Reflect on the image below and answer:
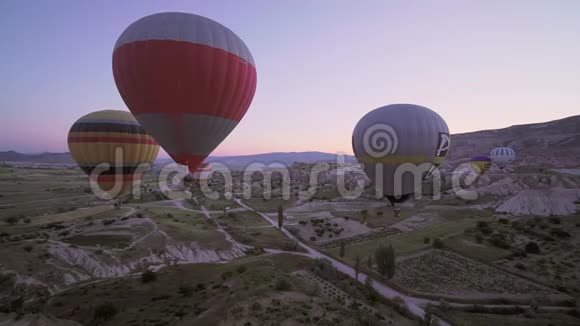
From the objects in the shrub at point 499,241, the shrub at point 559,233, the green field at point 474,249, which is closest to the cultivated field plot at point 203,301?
the green field at point 474,249

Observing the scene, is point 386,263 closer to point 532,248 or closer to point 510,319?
point 510,319

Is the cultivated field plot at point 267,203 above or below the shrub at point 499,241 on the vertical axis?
below

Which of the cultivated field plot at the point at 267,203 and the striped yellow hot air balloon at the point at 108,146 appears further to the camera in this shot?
A: the cultivated field plot at the point at 267,203

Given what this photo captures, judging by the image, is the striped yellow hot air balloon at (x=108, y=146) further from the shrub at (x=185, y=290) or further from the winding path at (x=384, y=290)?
the winding path at (x=384, y=290)

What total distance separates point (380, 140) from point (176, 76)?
16.7 meters

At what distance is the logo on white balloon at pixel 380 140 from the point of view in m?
24.1

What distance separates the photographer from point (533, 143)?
144 m

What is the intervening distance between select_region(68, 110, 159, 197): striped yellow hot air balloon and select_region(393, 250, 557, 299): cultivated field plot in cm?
2769

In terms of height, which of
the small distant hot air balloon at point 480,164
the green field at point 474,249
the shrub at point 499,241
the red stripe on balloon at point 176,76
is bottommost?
the green field at point 474,249

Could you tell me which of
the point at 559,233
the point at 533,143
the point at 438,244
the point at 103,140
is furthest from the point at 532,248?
the point at 533,143

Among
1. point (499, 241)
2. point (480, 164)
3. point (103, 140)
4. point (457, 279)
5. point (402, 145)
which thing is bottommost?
point (457, 279)

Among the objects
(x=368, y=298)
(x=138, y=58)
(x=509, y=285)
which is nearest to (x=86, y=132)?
(x=138, y=58)

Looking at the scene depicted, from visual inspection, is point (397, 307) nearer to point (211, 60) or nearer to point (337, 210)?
point (211, 60)

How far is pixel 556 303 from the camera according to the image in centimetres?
1975
